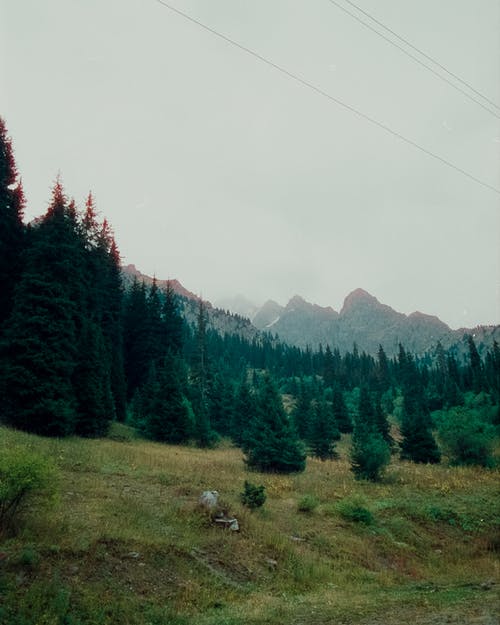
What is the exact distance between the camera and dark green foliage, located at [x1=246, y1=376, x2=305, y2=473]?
29578mm

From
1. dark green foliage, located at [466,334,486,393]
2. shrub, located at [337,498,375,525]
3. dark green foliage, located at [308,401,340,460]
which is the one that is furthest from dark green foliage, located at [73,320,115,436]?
dark green foliage, located at [466,334,486,393]

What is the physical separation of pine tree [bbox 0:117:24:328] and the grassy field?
14195 mm

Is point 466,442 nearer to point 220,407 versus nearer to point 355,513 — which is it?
point 355,513

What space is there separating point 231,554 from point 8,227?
1144 inches

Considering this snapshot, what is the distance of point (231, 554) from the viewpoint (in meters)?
12.7

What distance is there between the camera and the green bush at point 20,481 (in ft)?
34.9

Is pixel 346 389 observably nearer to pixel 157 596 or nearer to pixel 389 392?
pixel 389 392

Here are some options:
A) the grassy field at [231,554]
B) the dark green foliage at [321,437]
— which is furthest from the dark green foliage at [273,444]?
the dark green foliage at [321,437]

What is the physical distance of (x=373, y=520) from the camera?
1827 cm

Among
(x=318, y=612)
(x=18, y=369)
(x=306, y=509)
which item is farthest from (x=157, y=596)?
(x=18, y=369)

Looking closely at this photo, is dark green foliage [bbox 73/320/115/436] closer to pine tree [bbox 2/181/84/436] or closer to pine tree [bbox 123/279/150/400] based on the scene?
pine tree [bbox 2/181/84/436]

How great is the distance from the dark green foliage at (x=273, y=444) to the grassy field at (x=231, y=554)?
623 cm

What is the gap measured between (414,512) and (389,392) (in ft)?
318

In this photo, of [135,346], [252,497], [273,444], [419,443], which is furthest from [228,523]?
[135,346]
